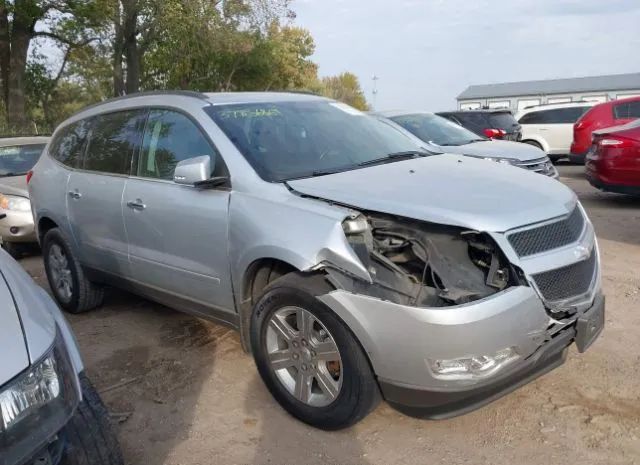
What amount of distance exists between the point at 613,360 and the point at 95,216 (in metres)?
3.86

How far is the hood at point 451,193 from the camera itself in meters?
2.97

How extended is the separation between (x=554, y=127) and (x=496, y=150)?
8.37 meters

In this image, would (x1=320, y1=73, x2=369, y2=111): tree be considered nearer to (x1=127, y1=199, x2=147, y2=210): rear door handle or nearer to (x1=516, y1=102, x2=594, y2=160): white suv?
(x1=516, y1=102, x2=594, y2=160): white suv

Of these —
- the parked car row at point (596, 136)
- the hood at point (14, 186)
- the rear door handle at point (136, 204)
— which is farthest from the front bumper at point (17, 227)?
the parked car row at point (596, 136)

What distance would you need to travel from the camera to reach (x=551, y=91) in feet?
159

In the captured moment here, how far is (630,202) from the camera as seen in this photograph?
31.1ft

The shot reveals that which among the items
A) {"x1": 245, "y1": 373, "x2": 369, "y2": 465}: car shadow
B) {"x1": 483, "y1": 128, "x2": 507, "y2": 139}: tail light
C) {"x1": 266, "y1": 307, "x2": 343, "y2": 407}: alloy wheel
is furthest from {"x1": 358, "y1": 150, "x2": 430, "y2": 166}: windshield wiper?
{"x1": 483, "y1": 128, "x2": 507, "y2": 139}: tail light

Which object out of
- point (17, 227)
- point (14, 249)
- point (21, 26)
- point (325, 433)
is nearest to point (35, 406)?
point (325, 433)

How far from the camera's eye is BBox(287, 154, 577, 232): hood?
117 inches

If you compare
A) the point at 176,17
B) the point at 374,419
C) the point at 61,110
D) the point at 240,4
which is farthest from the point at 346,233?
the point at 61,110

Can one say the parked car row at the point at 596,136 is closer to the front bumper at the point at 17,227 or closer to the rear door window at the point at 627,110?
the rear door window at the point at 627,110

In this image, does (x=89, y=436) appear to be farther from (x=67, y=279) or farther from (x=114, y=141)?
(x=67, y=279)

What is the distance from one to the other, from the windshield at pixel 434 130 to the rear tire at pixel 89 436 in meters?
7.24

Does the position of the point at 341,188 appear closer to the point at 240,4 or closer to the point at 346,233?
the point at 346,233
